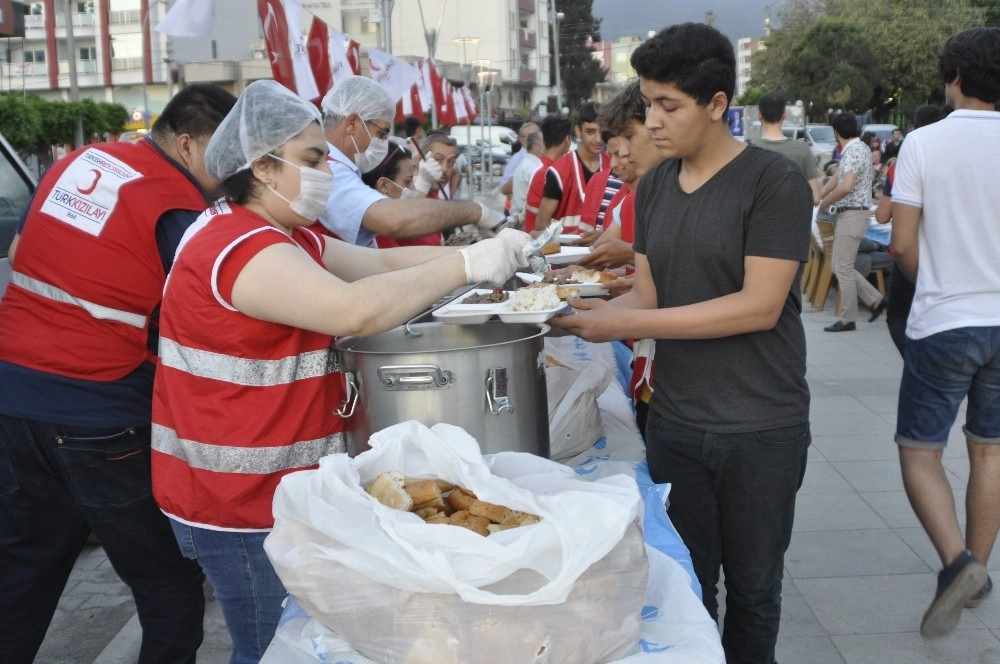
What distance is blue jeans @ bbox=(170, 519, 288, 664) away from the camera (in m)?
2.24

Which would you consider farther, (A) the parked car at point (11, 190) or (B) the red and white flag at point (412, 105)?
(B) the red and white flag at point (412, 105)

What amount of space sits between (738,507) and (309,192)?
1.36m

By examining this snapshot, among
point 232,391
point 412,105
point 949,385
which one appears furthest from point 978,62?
point 412,105

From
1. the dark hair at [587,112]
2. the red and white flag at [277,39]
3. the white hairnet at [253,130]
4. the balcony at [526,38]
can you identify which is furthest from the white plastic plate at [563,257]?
the balcony at [526,38]

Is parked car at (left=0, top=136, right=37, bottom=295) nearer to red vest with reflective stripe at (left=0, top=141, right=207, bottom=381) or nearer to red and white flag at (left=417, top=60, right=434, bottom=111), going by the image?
red vest with reflective stripe at (left=0, top=141, right=207, bottom=381)

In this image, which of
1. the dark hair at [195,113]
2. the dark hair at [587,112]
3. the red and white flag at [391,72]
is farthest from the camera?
the red and white flag at [391,72]

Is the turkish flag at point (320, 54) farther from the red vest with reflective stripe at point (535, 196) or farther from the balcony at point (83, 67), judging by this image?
the balcony at point (83, 67)

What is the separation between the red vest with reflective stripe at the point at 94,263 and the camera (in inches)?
104

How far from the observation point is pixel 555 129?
325 inches

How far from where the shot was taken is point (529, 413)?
2.24m

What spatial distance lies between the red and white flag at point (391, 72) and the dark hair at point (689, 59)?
9.81 meters

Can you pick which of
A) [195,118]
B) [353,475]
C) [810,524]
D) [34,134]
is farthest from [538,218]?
[34,134]

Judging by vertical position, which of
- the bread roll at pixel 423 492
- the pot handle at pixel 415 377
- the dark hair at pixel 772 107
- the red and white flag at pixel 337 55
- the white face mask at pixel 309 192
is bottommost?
the bread roll at pixel 423 492

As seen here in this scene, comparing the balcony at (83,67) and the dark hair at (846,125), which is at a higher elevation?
the balcony at (83,67)
